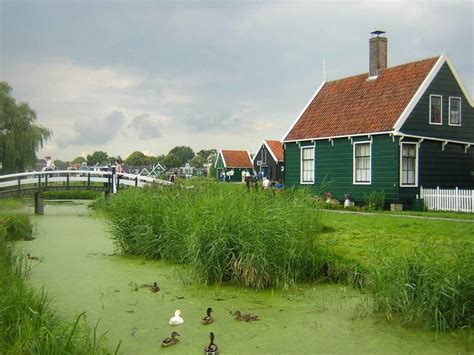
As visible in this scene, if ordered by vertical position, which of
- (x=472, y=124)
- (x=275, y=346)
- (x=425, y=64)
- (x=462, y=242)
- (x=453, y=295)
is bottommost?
(x=275, y=346)

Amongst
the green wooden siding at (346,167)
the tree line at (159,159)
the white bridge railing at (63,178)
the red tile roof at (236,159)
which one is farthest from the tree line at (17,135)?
the tree line at (159,159)

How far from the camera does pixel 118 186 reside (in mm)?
24703

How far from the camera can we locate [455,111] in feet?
60.6

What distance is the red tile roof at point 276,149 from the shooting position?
4382 centimetres

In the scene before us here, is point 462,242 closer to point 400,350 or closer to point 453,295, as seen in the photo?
point 453,295

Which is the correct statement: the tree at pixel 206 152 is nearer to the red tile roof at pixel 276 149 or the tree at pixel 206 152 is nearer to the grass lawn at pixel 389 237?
the red tile roof at pixel 276 149

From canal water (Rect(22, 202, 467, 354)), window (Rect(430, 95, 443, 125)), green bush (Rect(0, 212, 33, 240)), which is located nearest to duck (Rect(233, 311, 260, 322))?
canal water (Rect(22, 202, 467, 354))

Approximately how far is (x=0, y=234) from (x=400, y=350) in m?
7.12

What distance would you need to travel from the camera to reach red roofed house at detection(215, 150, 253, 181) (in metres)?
53.6

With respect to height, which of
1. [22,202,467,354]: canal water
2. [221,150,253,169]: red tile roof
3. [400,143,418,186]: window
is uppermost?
[221,150,253,169]: red tile roof

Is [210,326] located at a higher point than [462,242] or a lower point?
lower

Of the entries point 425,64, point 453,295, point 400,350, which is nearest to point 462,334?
point 453,295

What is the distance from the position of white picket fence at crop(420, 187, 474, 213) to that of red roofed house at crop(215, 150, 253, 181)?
3636 centimetres

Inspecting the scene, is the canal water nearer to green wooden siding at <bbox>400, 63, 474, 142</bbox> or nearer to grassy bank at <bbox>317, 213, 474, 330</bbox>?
grassy bank at <bbox>317, 213, 474, 330</bbox>
